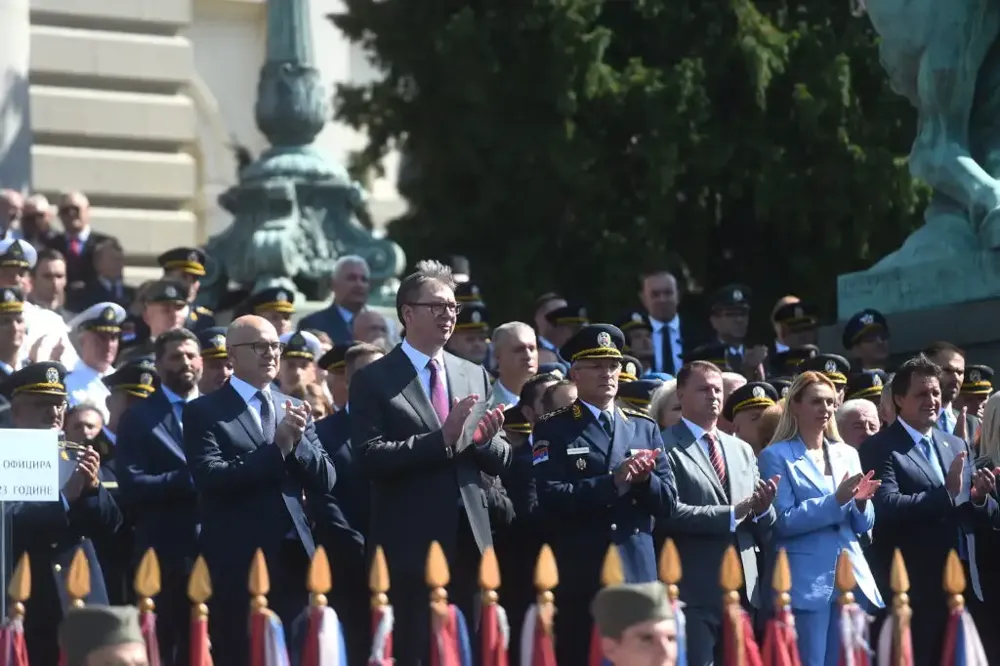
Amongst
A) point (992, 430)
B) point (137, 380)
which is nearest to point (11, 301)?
point (137, 380)

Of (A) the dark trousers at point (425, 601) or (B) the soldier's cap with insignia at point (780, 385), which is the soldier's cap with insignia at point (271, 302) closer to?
(B) the soldier's cap with insignia at point (780, 385)

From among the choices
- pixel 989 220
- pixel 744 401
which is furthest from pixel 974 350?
pixel 744 401

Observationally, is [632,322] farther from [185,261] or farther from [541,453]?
[541,453]

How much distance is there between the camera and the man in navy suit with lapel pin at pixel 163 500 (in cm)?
1118

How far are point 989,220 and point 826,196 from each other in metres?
5.48

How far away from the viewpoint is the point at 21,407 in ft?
35.7

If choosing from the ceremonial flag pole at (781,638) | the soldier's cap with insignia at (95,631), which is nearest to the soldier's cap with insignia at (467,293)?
the ceremonial flag pole at (781,638)

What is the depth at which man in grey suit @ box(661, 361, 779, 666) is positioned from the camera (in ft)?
35.3

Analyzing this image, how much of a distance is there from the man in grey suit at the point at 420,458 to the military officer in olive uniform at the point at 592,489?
310 millimetres

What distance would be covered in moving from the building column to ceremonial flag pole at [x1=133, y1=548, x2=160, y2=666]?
1047 centimetres

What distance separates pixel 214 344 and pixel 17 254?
220cm

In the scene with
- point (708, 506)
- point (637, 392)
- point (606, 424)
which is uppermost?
point (637, 392)

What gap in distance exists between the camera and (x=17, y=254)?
46.2ft

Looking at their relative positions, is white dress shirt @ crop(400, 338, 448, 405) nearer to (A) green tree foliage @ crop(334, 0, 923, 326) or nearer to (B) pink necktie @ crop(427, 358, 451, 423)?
(B) pink necktie @ crop(427, 358, 451, 423)
